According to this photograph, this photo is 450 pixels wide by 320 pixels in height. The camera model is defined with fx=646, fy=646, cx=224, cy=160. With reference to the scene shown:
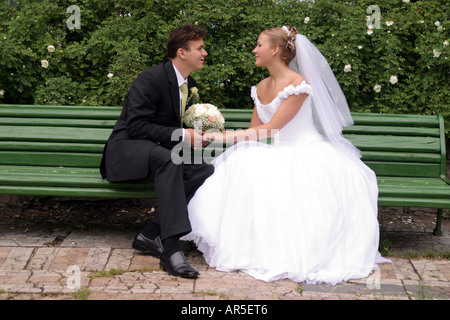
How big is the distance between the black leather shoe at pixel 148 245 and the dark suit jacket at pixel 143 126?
0.44 m

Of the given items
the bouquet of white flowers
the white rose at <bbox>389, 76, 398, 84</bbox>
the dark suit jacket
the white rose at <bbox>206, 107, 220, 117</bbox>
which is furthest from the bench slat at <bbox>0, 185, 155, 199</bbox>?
the white rose at <bbox>389, 76, 398, 84</bbox>

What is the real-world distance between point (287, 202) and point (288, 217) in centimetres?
10

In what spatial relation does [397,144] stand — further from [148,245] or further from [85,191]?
[85,191]

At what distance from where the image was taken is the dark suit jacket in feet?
14.9

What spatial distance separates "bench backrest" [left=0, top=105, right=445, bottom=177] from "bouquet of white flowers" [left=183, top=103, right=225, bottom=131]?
61 cm

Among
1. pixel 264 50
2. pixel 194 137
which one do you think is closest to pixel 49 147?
pixel 194 137

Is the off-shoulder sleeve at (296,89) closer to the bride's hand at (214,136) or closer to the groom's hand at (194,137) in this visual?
the bride's hand at (214,136)

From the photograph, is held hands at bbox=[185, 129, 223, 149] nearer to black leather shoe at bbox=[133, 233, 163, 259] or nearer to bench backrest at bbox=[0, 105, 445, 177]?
bench backrest at bbox=[0, 105, 445, 177]

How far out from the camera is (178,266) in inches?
163

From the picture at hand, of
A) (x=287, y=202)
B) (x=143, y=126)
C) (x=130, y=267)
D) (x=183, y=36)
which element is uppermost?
(x=183, y=36)

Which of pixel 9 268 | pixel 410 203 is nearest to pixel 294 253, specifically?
pixel 410 203

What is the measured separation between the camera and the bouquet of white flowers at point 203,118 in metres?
4.67

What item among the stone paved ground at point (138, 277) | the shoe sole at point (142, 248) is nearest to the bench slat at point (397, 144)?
the stone paved ground at point (138, 277)

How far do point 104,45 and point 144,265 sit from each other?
90.3 inches
